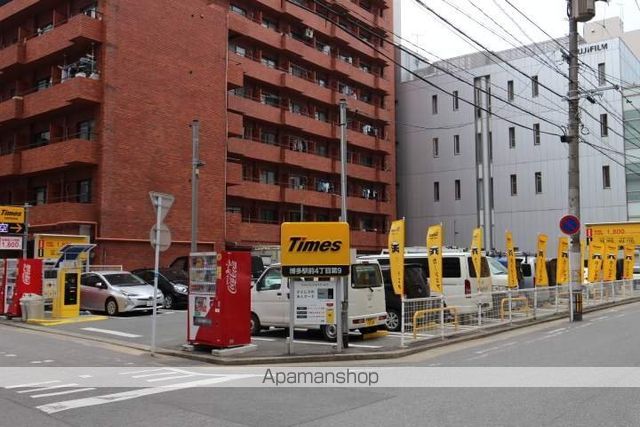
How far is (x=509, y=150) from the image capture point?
180 feet

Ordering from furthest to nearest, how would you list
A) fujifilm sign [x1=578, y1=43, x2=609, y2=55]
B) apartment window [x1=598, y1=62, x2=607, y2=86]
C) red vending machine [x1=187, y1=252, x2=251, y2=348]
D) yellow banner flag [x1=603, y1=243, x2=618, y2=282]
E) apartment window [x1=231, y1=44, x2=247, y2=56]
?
1. fujifilm sign [x1=578, y1=43, x2=609, y2=55]
2. apartment window [x1=598, y1=62, x2=607, y2=86]
3. apartment window [x1=231, y1=44, x2=247, y2=56]
4. yellow banner flag [x1=603, y1=243, x2=618, y2=282]
5. red vending machine [x1=187, y1=252, x2=251, y2=348]

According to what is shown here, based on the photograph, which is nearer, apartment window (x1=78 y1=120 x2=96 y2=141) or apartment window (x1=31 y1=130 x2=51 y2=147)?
apartment window (x1=78 y1=120 x2=96 y2=141)

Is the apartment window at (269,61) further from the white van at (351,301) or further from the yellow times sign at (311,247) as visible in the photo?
the yellow times sign at (311,247)

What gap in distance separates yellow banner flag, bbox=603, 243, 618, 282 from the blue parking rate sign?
449 inches

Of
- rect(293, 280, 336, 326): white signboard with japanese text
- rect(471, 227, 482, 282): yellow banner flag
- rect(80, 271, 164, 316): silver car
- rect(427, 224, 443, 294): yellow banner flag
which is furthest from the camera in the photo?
rect(80, 271, 164, 316): silver car

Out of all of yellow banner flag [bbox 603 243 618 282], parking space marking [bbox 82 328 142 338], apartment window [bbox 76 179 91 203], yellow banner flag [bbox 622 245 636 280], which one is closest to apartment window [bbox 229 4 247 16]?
apartment window [bbox 76 179 91 203]

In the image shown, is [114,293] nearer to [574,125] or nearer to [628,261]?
[574,125]

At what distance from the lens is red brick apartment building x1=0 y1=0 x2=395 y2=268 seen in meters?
31.8

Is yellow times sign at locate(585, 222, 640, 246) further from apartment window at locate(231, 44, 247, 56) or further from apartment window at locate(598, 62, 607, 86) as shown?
apartment window at locate(231, 44, 247, 56)

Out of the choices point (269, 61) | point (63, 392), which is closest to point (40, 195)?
point (269, 61)

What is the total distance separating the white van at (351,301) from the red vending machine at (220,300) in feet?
6.60

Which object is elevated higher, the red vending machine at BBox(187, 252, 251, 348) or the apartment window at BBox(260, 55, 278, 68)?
the apartment window at BBox(260, 55, 278, 68)

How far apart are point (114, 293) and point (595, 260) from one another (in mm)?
20954

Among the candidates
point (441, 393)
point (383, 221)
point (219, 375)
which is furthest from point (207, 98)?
point (441, 393)
